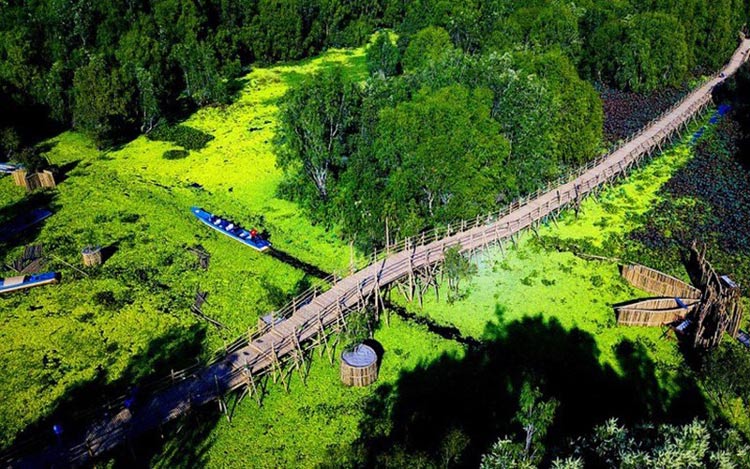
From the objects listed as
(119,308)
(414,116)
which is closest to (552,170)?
(414,116)

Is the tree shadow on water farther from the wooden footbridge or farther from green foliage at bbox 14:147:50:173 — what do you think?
green foliage at bbox 14:147:50:173

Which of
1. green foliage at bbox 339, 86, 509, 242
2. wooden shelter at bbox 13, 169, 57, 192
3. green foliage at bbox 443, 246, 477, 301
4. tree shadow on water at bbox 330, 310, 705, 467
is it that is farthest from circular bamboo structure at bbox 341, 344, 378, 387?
wooden shelter at bbox 13, 169, 57, 192

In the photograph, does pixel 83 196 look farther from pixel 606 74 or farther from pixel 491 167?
pixel 606 74

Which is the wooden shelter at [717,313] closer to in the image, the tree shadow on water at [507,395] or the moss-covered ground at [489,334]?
the moss-covered ground at [489,334]

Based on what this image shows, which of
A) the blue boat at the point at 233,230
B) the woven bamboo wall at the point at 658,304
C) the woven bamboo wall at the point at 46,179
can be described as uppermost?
the woven bamboo wall at the point at 46,179

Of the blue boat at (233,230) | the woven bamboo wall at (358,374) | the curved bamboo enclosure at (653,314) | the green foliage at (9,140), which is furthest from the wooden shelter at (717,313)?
the green foliage at (9,140)
